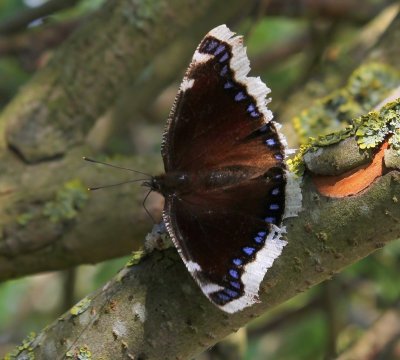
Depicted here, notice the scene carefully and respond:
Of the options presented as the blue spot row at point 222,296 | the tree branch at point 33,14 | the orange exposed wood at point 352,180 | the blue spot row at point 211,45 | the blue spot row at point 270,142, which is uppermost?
the blue spot row at point 211,45

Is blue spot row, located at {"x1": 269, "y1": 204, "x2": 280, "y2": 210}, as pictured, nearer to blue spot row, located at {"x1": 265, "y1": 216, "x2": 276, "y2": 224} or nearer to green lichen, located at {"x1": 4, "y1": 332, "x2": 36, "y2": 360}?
blue spot row, located at {"x1": 265, "y1": 216, "x2": 276, "y2": 224}

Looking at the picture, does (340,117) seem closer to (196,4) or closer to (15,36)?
(196,4)

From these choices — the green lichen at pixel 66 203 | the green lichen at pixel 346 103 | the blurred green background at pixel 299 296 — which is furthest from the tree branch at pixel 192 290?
the blurred green background at pixel 299 296

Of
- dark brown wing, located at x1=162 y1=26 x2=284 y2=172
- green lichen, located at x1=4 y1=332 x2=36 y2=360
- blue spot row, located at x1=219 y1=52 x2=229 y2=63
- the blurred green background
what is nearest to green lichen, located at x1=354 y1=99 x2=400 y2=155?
dark brown wing, located at x1=162 y1=26 x2=284 y2=172

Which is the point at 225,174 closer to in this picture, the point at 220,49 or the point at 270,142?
the point at 270,142

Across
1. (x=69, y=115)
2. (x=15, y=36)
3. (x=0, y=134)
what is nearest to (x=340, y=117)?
(x=69, y=115)

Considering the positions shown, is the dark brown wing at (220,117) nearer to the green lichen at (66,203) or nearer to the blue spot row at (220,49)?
the blue spot row at (220,49)
